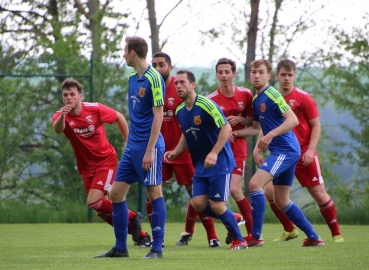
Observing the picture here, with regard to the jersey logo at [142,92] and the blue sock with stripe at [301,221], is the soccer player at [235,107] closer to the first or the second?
the blue sock with stripe at [301,221]

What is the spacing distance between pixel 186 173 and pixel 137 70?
2.38 m

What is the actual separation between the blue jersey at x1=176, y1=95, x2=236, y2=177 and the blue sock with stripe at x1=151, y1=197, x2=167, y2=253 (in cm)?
86

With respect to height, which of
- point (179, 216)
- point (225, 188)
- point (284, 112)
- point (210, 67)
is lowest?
point (179, 216)

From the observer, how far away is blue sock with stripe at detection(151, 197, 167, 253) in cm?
631

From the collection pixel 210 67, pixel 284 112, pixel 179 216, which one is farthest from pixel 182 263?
pixel 210 67

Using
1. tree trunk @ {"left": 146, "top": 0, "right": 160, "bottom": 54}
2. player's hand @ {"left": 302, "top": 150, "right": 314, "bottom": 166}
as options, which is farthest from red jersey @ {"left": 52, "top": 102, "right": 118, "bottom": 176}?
tree trunk @ {"left": 146, "top": 0, "right": 160, "bottom": 54}

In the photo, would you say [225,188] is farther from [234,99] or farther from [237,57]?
[237,57]

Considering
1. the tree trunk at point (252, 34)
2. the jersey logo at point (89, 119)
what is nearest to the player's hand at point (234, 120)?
the jersey logo at point (89, 119)

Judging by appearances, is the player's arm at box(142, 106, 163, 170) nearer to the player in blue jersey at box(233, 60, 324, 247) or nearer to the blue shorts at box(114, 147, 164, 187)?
the blue shorts at box(114, 147, 164, 187)

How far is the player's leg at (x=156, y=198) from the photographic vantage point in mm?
6227

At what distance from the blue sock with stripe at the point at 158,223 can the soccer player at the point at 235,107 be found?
1.96m

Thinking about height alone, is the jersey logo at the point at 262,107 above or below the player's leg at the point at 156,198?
above

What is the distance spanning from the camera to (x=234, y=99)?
8273 mm

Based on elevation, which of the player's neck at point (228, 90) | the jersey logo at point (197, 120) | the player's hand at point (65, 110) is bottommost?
the jersey logo at point (197, 120)
